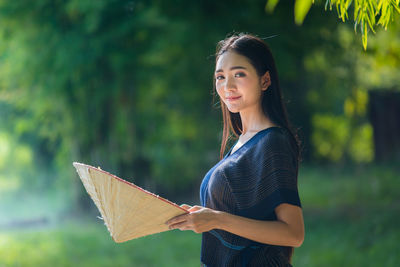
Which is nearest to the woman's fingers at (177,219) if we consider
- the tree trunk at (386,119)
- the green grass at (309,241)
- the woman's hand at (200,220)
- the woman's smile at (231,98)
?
the woman's hand at (200,220)

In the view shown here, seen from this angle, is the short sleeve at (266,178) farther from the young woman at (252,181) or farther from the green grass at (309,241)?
the green grass at (309,241)

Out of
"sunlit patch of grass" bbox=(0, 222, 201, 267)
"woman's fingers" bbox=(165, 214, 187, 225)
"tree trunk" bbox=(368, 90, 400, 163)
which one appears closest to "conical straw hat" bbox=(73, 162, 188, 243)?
"woman's fingers" bbox=(165, 214, 187, 225)

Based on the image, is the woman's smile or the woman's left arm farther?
the woman's smile

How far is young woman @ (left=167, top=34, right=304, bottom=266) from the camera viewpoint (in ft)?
5.29

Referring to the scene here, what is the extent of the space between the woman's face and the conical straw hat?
46 cm

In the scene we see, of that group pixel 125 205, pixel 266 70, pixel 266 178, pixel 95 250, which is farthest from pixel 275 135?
pixel 95 250

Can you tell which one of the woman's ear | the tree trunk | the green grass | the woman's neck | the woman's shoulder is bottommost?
the green grass

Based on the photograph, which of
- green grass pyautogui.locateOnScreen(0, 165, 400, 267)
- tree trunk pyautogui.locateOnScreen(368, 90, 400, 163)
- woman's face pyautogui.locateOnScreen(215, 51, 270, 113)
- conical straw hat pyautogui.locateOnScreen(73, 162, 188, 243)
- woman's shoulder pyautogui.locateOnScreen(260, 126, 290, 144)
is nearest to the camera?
conical straw hat pyautogui.locateOnScreen(73, 162, 188, 243)

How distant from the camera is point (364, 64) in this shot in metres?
9.27

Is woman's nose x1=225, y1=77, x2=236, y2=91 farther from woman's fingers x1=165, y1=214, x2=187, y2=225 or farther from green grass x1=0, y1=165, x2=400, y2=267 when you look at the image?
green grass x1=0, y1=165, x2=400, y2=267

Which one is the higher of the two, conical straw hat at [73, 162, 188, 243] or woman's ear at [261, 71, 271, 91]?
woman's ear at [261, 71, 271, 91]

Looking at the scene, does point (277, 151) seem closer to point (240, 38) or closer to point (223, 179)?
point (223, 179)

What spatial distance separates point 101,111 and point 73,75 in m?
1.45

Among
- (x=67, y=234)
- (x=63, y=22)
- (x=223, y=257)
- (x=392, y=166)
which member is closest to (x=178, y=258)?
(x=67, y=234)
